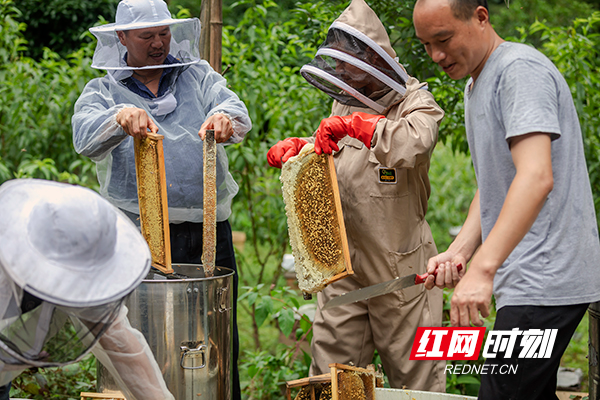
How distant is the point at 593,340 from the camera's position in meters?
2.48

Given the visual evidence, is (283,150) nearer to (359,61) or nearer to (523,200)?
(359,61)

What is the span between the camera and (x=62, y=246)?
138cm

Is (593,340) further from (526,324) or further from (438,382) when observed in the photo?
(526,324)

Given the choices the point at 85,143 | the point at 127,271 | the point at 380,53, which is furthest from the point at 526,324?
the point at 85,143

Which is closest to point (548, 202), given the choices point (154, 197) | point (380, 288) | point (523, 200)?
point (523, 200)

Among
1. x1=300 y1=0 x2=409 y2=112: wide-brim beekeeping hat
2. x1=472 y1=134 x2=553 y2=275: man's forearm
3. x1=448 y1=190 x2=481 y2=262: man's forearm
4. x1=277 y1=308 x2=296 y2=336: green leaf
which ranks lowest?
x1=277 y1=308 x2=296 y2=336: green leaf

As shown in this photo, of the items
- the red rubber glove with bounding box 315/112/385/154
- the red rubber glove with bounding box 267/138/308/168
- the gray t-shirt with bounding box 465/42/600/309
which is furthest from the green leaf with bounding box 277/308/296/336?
the gray t-shirt with bounding box 465/42/600/309

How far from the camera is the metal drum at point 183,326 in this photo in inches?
97.5

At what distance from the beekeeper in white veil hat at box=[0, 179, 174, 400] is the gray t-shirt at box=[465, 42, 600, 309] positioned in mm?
1079

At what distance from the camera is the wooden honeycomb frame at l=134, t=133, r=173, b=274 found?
256 centimetres

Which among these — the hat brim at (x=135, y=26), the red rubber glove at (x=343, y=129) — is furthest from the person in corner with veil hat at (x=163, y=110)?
the red rubber glove at (x=343, y=129)

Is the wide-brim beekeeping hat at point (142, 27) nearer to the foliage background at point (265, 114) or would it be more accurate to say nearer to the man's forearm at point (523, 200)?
the foliage background at point (265, 114)

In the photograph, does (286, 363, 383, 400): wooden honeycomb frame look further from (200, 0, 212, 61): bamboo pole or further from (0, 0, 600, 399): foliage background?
(200, 0, 212, 61): bamboo pole

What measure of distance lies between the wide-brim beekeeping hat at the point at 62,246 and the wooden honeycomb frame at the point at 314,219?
1.19 meters
